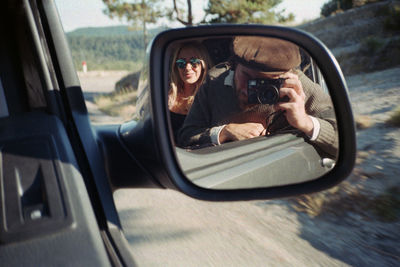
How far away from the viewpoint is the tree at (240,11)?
1892 centimetres

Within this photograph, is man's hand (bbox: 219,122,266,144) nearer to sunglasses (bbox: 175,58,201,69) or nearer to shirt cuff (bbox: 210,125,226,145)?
shirt cuff (bbox: 210,125,226,145)

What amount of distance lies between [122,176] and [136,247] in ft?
4.38

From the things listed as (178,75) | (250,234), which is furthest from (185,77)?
(250,234)

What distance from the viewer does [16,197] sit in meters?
0.99

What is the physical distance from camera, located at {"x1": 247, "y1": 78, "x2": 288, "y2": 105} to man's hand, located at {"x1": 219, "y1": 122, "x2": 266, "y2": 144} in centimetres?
12

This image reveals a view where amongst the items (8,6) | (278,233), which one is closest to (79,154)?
(8,6)

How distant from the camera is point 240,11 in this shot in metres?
20.2

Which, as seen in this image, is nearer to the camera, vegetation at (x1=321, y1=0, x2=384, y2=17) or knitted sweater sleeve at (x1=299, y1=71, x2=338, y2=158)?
knitted sweater sleeve at (x1=299, y1=71, x2=338, y2=158)

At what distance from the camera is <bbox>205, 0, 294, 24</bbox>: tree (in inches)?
745

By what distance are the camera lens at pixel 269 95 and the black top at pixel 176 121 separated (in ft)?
1.01

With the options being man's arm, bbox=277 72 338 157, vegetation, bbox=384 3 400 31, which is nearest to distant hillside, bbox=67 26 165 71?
man's arm, bbox=277 72 338 157

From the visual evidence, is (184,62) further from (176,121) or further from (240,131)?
(240,131)

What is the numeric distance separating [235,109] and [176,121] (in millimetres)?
244

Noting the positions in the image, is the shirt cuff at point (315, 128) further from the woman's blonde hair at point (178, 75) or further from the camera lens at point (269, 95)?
the woman's blonde hair at point (178, 75)
